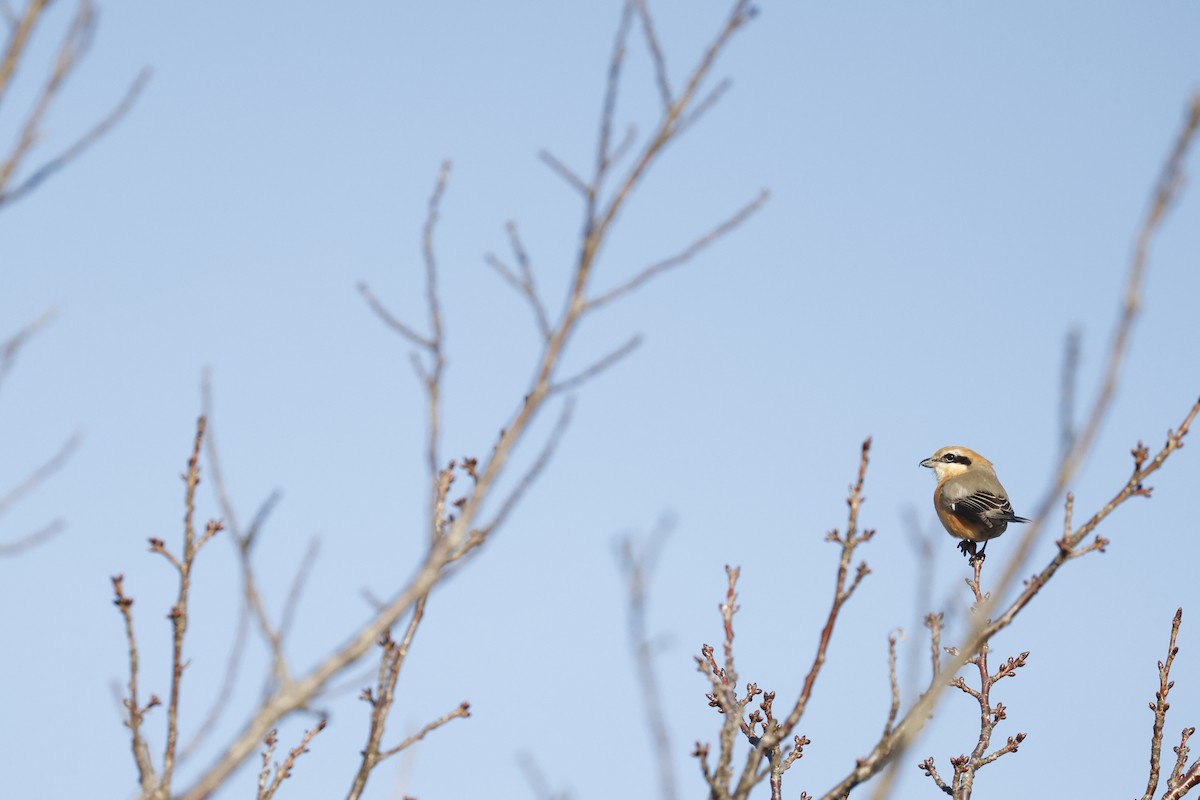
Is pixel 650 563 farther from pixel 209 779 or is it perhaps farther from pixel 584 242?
pixel 209 779

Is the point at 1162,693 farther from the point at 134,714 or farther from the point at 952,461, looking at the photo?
the point at 952,461

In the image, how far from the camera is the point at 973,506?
9.41 m

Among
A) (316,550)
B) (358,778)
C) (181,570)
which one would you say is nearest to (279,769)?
(358,778)

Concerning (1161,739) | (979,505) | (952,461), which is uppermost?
(952,461)

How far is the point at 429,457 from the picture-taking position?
2.20 metres

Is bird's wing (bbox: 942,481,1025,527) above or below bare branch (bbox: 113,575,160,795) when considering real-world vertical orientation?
above

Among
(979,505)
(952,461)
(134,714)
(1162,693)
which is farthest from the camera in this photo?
(952,461)

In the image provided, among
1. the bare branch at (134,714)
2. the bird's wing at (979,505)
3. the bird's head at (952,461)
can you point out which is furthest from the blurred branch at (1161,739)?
the bird's head at (952,461)

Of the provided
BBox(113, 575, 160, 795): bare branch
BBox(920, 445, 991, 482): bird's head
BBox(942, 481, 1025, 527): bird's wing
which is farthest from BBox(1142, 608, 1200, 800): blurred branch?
BBox(920, 445, 991, 482): bird's head

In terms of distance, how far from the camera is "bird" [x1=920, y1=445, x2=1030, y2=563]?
30.3ft

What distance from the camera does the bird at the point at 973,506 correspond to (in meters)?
9.24

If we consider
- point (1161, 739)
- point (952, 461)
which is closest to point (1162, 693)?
point (1161, 739)

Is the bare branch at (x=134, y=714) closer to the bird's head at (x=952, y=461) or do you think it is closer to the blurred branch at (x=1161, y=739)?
the blurred branch at (x=1161, y=739)

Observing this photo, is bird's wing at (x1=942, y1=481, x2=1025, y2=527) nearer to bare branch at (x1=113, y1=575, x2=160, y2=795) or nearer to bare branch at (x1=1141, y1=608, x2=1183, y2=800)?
bare branch at (x1=1141, y1=608, x2=1183, y2=800)
